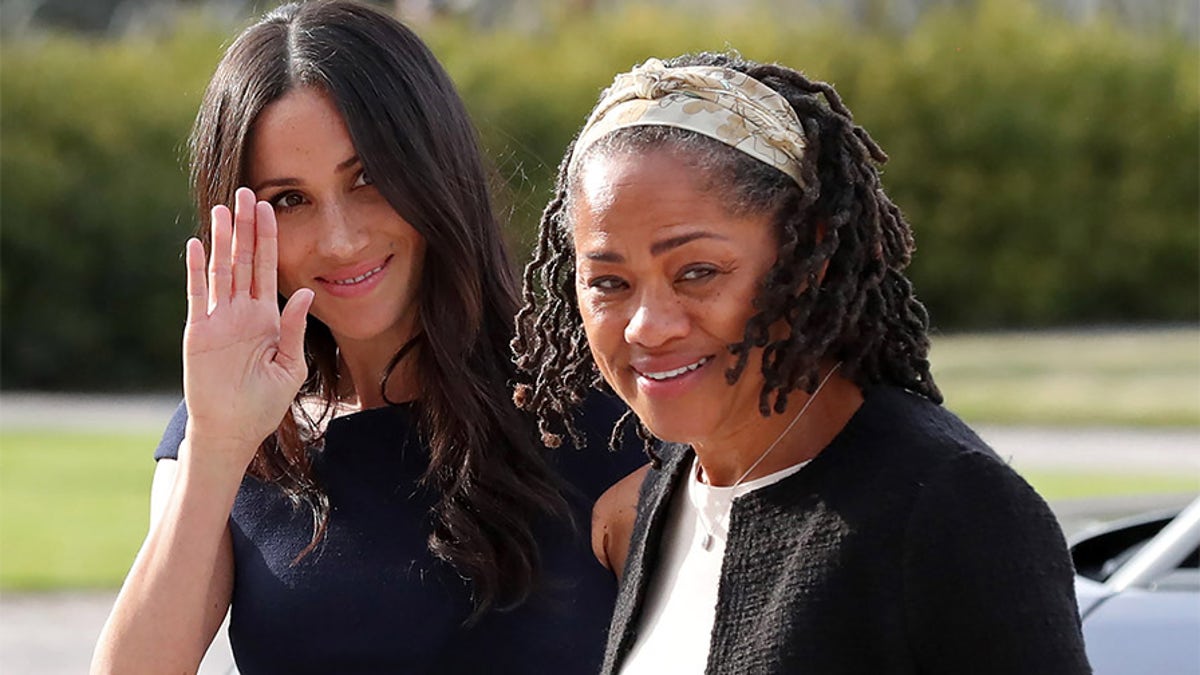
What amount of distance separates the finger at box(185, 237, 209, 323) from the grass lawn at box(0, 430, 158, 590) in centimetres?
608

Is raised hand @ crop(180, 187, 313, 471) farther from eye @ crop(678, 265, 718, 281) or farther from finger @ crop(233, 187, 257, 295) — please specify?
eye @ crop(678, 265, 718, 281)

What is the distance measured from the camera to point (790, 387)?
5.87ft

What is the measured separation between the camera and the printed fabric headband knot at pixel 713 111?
5.88 ft

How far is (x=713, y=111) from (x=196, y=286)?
1.02 metres

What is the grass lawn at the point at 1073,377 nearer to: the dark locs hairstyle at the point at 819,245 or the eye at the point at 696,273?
the dark locs hairstyle at the point at 819,245

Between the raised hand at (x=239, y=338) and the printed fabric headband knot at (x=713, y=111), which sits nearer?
the printed fabric headband knot at (x=713, y=111)

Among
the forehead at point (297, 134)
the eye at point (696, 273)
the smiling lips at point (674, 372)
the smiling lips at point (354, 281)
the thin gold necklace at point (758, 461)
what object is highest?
the forehead at point (297, 134)

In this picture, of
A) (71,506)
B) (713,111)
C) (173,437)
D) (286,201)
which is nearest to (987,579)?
(713,111)

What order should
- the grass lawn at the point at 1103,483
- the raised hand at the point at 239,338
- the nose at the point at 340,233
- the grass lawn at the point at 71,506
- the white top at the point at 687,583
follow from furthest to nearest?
the grass lawn at the point at 1103,483 → the grass lawn at the point at 71,506 → the nose at the point at 340,233 → the raised hand at the point at 239,338 → the white top at the point at 687,583

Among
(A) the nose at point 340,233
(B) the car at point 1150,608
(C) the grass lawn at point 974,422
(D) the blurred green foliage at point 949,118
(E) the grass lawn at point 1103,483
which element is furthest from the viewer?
(D) the blurred green foliage at point 949,118

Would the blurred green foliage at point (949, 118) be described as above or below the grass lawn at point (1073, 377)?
above

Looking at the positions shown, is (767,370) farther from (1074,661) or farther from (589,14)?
(589,14)

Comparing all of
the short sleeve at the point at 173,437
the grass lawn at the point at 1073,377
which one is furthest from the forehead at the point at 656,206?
the grass lawn at the point at 1073,377

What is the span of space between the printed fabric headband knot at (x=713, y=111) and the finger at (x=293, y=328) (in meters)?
0.80
